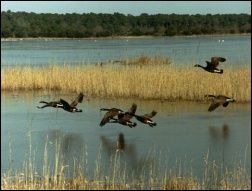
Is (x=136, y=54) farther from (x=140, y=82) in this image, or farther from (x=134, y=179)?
(x=134, y=179)

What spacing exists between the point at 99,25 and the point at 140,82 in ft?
125

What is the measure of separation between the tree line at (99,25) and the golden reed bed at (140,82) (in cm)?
2719

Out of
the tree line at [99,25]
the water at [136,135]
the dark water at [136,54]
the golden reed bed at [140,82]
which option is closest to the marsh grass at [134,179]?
the water at [136,135]

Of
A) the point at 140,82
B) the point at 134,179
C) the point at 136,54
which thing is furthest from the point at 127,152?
the point at 136,54

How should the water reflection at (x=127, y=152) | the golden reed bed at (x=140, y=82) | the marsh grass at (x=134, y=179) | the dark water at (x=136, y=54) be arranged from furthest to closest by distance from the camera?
the dark water at (x=136, y=54) < the golden reed bed at (x=140, y=82) < the water reflection at (x=127, y=152) < the marsh grass at (x=134, y=179)

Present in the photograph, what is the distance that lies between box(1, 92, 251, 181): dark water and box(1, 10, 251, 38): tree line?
29.8 m

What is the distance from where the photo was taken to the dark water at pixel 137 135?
17.3 ft

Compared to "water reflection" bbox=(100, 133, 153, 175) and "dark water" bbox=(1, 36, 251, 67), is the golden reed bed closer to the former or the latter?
"dark water" bbox=(1, 36, 251, 67)

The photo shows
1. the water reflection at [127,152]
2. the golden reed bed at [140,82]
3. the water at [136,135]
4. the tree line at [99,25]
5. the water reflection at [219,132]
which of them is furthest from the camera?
the tree line at [99,25]

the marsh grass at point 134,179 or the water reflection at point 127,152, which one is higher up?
the marsh grass at point 134,179

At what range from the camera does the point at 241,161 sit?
5.00 m

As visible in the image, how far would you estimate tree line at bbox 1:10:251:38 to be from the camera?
4063cm

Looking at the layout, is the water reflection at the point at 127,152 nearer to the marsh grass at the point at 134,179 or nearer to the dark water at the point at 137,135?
the dark water at the point at 137,135

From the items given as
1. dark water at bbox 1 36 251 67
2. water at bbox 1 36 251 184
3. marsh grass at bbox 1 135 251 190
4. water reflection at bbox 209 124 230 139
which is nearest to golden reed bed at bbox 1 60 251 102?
water at bbox 1 36 251 184
